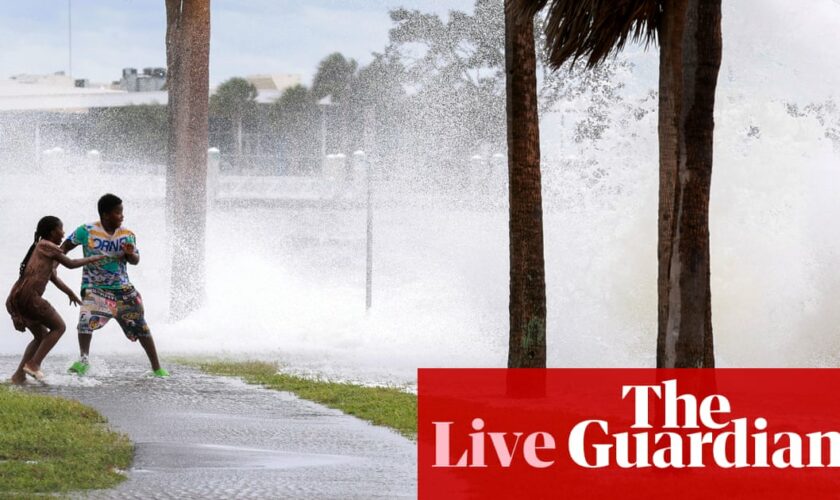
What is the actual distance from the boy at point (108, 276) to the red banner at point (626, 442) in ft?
9.04

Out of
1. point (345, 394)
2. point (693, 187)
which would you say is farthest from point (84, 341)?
point (693, 187)

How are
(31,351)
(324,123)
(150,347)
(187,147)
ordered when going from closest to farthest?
1. (31,351)
2. (150,347)
3. (187,147)
4. (324,123)

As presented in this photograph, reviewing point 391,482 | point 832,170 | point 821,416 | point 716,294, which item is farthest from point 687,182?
point 832,170

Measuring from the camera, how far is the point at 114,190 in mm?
33500

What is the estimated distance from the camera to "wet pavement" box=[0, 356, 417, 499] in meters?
9.21

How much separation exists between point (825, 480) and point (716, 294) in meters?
13.3

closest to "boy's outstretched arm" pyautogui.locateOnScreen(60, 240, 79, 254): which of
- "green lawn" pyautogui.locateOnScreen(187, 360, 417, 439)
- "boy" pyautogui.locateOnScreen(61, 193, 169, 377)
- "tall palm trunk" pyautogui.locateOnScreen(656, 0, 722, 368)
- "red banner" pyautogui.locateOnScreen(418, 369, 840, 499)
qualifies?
"boy" pyautogui.locateOnScreen(61, 193, 169, 377)

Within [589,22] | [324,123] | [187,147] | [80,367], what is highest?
[324,123]

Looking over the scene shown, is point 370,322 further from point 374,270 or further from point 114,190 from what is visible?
point 114,190

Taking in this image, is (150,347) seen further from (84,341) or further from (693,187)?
(693,187)

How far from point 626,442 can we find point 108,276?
561cm

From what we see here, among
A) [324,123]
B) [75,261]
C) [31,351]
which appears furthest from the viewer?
[324,123]

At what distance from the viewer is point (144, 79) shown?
88562mm

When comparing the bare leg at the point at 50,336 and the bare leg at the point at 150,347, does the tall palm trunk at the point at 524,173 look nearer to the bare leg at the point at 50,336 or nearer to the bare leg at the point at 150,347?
the bare leg at the point at 150,347
